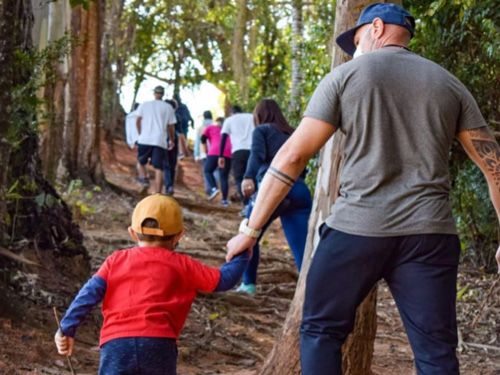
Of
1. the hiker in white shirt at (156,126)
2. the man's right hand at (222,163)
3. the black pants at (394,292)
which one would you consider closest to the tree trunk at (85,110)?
the hiker in white shirt at (156,126)

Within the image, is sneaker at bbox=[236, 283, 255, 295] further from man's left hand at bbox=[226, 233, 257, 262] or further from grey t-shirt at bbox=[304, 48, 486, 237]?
grey t-shirt at bbox=[304, 48, 486, 237]

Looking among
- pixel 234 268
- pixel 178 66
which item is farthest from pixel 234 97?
pixel 234 268

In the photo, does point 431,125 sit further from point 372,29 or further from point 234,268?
point 234,268

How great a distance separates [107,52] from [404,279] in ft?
66.1

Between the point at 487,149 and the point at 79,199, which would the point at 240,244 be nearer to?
the point at 487,149

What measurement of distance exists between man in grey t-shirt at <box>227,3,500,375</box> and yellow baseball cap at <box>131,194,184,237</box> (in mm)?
675

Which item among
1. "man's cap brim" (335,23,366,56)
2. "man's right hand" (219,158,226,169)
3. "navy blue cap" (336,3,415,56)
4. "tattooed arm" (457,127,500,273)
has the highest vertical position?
"navy blue cap" (336,3,415,56)

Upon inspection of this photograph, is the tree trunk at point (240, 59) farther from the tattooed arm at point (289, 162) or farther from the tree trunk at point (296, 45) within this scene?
the tattooed arm at point (289, 162)

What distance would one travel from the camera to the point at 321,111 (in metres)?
3.53

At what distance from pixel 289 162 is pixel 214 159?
13.6 metres

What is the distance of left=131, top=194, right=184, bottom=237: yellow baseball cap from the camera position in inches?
153

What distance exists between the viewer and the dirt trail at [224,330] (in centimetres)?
570

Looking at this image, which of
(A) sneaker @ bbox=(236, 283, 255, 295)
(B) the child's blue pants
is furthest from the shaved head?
(A) sneaker @ bbox=(236, 283, 255, 295)

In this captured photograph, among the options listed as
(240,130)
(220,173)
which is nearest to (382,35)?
(240,130)
